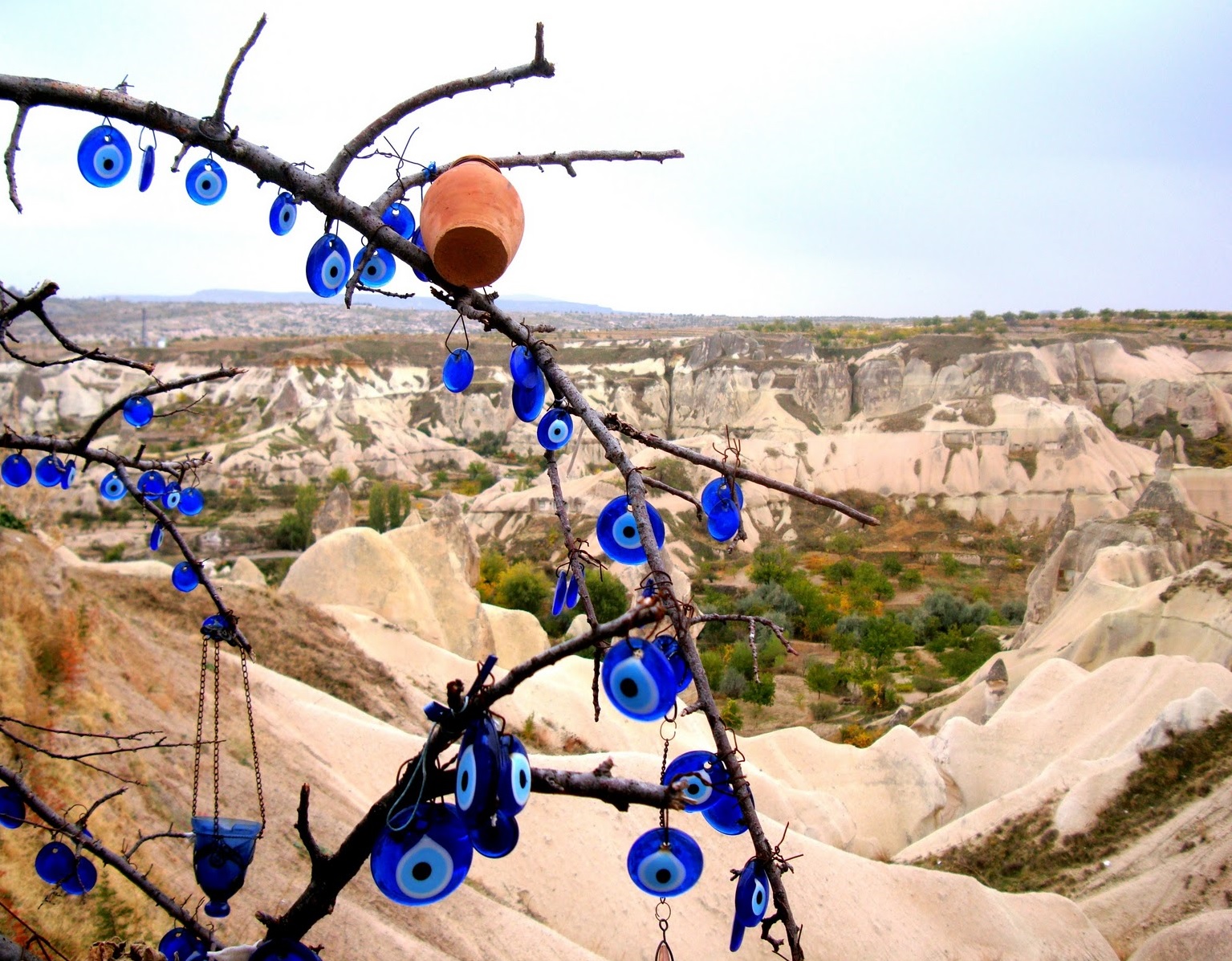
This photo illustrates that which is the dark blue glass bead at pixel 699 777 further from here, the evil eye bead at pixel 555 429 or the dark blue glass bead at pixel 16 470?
the dark blue glass bead at pixel 16 470

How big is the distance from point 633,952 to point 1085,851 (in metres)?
7.11

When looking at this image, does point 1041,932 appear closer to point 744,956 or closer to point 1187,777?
point 744,956

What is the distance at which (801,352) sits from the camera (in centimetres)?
5984

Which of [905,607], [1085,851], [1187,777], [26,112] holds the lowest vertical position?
[905,607]

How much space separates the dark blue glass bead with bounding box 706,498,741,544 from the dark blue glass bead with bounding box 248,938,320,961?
156 centimetres

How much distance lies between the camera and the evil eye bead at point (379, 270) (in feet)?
8.18

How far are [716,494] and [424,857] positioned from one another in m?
1.15

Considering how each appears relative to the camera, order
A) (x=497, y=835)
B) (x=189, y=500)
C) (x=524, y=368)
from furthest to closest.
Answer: (x=189, y=500)
(x=524, y=368)
(x=497, y=835)

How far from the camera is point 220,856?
322 centimetres

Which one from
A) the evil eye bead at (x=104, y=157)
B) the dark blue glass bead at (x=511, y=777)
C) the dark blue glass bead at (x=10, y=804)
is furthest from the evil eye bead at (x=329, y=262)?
the dark blue glass bead at (x=10, y=804)

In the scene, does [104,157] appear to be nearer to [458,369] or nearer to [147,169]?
[147,169]

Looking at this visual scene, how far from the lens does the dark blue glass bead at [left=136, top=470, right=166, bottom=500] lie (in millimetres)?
4527

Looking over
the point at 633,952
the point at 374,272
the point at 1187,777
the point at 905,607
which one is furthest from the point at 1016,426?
the point at 374,272

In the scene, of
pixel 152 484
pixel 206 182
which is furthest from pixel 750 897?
pixel 152 484
